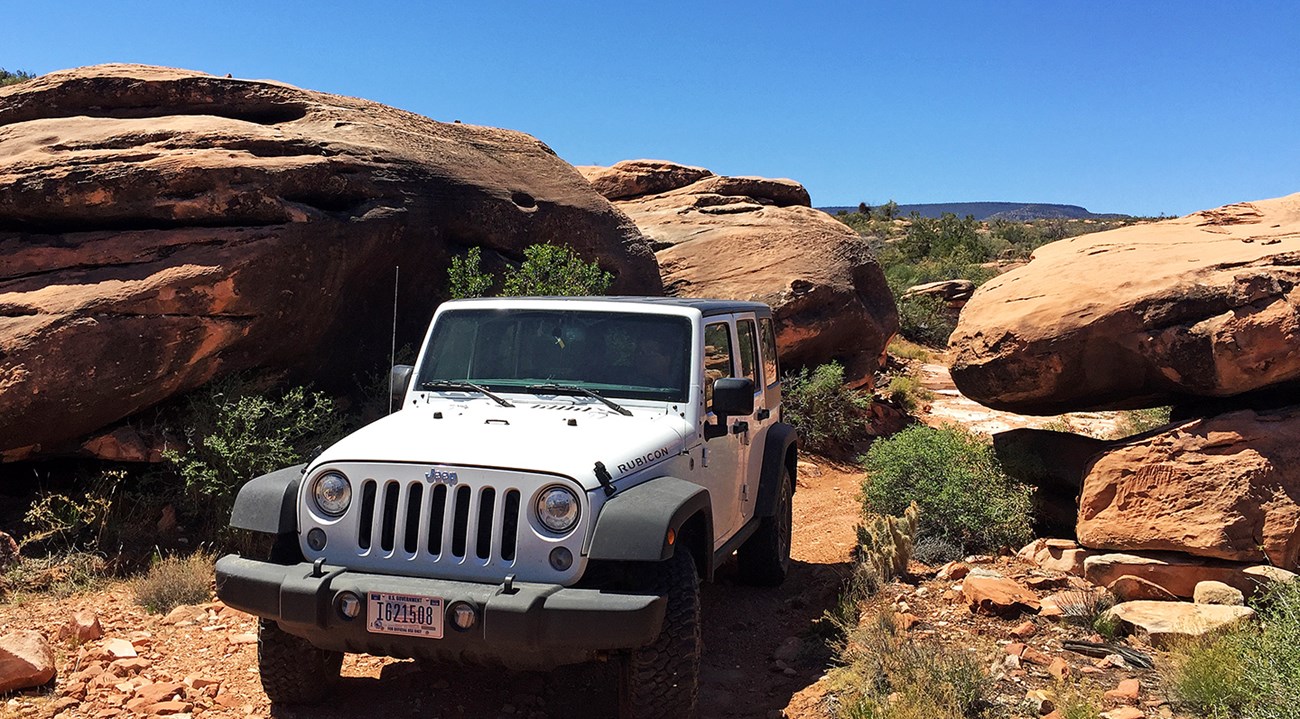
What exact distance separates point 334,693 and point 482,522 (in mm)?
1480

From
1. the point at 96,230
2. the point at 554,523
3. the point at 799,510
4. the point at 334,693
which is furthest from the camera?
the point at 799,510

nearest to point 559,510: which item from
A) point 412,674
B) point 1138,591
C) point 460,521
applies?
point 460,521

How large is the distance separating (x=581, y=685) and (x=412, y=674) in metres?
0.88

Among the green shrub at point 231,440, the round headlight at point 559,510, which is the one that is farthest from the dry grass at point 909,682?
the green shrub at point 231,440

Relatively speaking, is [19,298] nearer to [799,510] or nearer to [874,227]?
[799,510]

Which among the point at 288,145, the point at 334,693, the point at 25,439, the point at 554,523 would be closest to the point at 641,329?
the point at 554,523

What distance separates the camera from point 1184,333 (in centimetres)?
662

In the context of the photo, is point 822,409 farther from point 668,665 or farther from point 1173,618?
point 668,665

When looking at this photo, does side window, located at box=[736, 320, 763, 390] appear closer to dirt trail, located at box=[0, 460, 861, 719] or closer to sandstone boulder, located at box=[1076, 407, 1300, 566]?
dirt trail, located at box=[0, 460, 861, 719]

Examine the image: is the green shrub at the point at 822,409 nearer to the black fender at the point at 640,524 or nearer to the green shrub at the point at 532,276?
the green shrub at the point at 532,276

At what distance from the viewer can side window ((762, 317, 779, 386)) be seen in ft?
22.9

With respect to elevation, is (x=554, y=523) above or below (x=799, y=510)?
above

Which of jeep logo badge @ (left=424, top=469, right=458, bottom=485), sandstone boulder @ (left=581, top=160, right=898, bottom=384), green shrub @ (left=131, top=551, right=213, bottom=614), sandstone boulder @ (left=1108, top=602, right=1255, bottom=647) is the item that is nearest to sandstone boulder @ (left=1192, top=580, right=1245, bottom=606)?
sandstone boulder @ (left=1108, top=602, right=1255, bottom=647)

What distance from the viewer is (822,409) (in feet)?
42.2
